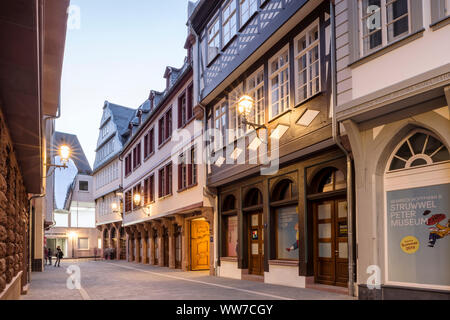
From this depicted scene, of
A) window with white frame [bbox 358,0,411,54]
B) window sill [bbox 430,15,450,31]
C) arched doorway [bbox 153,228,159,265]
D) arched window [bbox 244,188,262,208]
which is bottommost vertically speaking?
arched doorway [bbox 153,228,159,265]

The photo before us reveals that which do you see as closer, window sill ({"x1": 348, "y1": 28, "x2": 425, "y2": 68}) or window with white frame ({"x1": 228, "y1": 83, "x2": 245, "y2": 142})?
window sill ({"x1": 348, "y1": 28, "x2": 425, "y2": 68})

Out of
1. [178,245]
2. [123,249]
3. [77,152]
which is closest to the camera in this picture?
[178,245]

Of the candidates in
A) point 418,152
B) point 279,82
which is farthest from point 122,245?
point 418,152

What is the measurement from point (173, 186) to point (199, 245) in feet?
11.4

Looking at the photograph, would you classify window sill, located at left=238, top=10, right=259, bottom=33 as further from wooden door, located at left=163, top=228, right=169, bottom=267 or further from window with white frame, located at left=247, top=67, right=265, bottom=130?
wooden door, located at left=163, top=228, right=169, bottom=267

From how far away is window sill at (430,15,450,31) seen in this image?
27.1ft

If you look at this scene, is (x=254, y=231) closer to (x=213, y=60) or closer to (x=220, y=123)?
(x=220, y=123)

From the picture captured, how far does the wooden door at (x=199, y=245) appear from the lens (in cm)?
2420

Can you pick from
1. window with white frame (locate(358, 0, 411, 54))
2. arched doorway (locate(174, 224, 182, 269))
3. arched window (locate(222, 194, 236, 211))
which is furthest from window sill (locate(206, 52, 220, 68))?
arched doorway (locate(174, 224, 182, 269))

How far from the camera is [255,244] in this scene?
56.8 feet

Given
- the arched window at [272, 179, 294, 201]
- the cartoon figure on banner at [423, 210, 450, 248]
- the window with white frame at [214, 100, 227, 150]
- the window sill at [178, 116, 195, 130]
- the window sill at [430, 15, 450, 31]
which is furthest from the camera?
the window sill at [178, 116, 195, 130]

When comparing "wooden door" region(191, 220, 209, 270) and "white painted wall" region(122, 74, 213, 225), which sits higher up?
"white painted wall" region(122, 74, 213, 225)

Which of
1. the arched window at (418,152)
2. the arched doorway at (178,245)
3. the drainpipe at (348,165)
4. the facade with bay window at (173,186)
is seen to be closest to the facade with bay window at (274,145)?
the drainpipe at (348,165)

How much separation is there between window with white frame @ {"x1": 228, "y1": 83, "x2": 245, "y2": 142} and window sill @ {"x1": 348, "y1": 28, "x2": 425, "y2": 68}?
7.10 metres
